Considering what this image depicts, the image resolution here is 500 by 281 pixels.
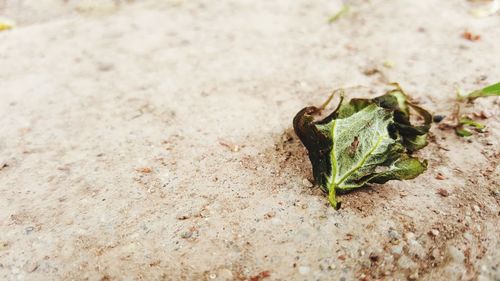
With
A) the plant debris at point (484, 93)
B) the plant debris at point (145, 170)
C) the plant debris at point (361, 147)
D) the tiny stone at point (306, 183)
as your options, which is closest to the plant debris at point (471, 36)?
the plant debris at point (484, 93)

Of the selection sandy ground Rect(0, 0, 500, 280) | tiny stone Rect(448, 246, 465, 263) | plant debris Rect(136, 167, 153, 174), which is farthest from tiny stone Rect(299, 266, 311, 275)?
plant debris Rect(136, 167, 153, 174)

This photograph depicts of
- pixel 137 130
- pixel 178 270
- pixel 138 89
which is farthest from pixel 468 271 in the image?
pixel 138 89

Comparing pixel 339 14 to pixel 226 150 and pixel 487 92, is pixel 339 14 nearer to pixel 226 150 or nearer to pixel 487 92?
pixel 487 92

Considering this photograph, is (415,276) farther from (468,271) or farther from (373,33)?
(373,33)

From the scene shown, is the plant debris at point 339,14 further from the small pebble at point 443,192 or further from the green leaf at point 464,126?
the small pebble at point 443,192

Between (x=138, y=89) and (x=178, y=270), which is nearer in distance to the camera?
(x=178, y=270)
